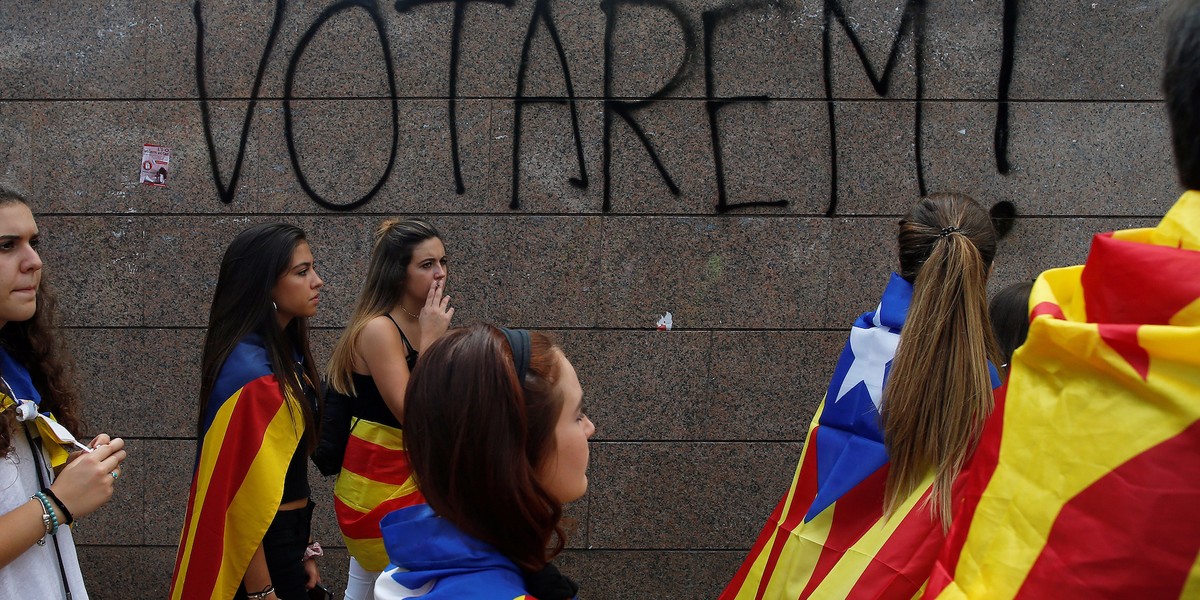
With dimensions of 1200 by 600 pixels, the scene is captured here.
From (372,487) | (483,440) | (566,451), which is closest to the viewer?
(483,440)

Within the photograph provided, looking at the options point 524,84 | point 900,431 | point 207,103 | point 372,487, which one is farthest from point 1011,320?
point 207,103

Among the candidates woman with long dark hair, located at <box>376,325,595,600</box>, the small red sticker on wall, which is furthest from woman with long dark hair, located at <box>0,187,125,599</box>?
the small red sticker on wall

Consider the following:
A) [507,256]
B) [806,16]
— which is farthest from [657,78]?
[507,256]

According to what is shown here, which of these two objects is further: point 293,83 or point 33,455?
→ point 293,83

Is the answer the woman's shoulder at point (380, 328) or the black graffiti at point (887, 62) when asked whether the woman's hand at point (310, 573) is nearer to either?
the woman's shoulder at point (380, 328)

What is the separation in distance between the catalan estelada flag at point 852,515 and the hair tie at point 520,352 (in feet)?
3.63

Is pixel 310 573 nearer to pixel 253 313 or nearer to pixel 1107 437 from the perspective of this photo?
pixel 253 313

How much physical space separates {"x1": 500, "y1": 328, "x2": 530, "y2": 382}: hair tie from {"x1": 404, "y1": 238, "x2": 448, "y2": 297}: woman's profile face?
2074mm

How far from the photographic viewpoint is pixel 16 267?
7.67 ft

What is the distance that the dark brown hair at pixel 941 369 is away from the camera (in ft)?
7.41

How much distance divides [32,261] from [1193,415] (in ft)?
7.82

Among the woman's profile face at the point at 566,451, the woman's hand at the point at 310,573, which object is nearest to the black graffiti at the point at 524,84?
the woman's hand at the point at 310,573

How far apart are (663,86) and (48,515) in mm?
3439

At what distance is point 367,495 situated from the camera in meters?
3.29
